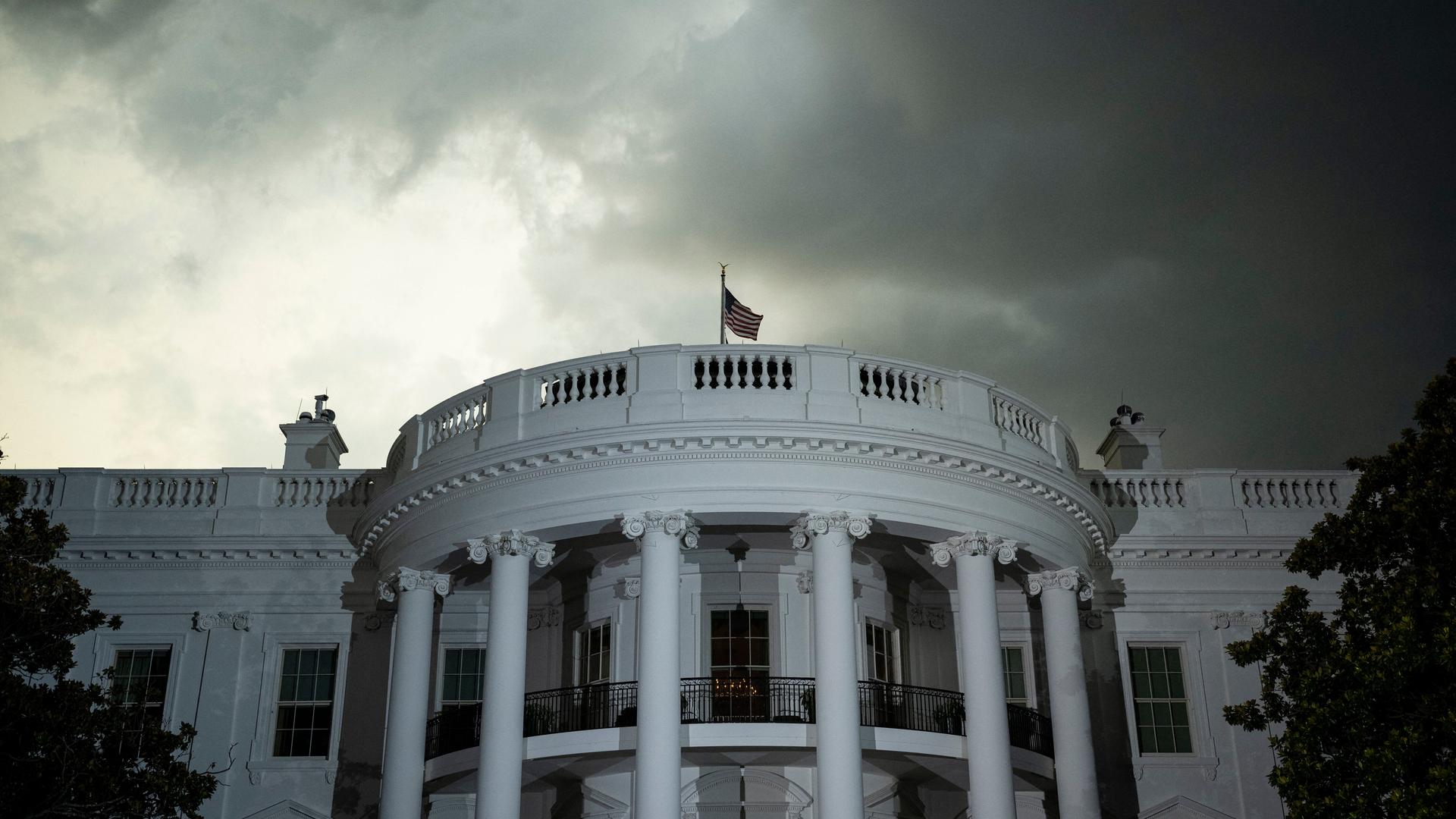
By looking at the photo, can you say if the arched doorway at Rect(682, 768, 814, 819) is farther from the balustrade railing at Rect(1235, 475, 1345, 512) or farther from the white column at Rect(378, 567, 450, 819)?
the balustrade railing at Rect(1235, 475, 1345, 512)

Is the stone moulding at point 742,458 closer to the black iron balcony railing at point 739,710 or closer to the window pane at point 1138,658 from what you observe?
the black iron balcony railing at point 739,710

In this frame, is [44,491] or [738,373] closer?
[738,373]

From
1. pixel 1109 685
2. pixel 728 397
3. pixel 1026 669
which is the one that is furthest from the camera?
pixel 1026 669

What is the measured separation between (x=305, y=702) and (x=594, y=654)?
5.72m

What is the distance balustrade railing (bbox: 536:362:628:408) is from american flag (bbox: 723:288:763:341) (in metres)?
2.96

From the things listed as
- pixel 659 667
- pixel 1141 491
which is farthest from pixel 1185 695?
pixel 659 667

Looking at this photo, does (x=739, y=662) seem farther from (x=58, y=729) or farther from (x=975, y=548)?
(x=58, y=729)

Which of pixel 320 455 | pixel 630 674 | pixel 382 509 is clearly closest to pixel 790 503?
pixel 630 674

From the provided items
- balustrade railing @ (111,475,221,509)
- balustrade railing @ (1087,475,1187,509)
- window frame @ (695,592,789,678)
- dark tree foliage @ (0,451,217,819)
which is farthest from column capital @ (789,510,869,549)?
balustrade railing @ (111,475,221,509)

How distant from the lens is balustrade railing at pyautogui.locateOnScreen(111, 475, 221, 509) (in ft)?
87.7

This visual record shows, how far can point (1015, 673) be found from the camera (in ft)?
85.2

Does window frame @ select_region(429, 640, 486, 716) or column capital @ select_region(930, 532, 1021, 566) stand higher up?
column capital @ select_region(930, 532, 1021, 566)

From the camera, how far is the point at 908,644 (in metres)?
25.1

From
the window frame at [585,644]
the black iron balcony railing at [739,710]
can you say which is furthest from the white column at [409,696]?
the window frame at [585,644]
